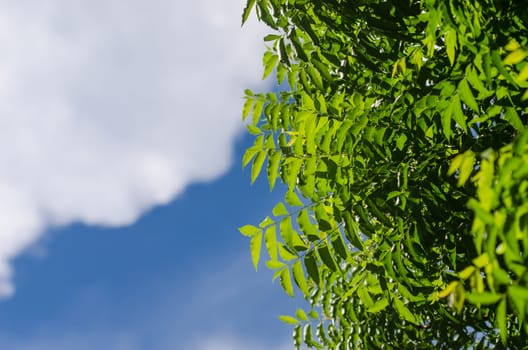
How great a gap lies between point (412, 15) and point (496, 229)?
8.61 ft

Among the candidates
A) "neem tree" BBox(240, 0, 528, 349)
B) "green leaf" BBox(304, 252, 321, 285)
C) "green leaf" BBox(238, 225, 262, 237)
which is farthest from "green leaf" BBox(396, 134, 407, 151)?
"green leaf" BBox(238, 225, 262, 237)

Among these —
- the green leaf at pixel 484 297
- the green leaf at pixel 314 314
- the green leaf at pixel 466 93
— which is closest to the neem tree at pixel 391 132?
the green leaf at pixel 466 93

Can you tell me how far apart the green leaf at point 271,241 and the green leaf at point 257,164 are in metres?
0.52

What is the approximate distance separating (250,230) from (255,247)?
4.1 inches

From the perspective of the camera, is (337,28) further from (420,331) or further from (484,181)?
(420,331)

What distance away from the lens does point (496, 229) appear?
161 cm

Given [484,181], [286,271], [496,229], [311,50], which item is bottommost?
[496,229]

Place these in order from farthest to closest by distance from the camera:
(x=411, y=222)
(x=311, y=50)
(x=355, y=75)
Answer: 1. (x=355, y=75)
2. (x=311, y=50)
3. (x=411, y=222)

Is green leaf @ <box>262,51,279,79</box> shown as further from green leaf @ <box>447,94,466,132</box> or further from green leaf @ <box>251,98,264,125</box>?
green leaf @ <box>447,94,466,132</box>

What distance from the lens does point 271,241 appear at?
2.86m

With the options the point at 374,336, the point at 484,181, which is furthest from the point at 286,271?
the point at 374,336

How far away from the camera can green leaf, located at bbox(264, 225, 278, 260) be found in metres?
2.83

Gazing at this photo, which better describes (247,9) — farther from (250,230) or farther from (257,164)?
(250,230)

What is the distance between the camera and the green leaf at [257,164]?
3381mm
